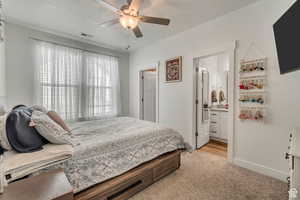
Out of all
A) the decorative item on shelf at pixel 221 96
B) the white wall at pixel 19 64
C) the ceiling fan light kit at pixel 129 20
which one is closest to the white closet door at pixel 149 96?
the decorative item on shelf at pixel 221 96

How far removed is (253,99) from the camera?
221 centimetres

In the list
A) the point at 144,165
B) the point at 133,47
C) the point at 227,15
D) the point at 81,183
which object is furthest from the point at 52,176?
Result: the point at 133,47

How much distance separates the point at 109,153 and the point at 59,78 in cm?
260

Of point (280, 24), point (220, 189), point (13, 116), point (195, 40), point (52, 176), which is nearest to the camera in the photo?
point (52, 176)

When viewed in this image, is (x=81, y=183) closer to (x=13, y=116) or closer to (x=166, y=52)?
(x=13, y=116)

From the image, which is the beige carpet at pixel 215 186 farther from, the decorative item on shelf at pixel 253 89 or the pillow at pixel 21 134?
the pillow at pixel 21 134

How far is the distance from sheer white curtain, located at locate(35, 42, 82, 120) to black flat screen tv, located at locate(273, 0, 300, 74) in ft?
12.4

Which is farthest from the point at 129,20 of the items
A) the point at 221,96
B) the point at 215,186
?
the point at 221,96

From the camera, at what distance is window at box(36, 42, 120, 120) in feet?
10.1

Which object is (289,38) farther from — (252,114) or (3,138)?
(3,138)

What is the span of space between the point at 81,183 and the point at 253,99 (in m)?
2.59

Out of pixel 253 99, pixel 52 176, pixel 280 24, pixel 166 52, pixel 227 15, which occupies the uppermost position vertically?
pixel 227 15

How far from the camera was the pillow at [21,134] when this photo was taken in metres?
1.10

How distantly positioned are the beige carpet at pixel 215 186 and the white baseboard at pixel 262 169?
0.26 feet
